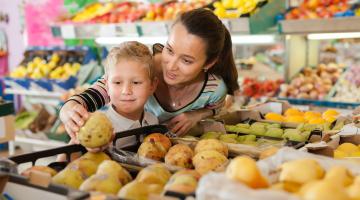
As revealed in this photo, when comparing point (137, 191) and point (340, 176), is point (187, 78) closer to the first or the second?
point (137, 191)

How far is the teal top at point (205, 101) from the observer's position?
251cm

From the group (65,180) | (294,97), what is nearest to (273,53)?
(294,97)

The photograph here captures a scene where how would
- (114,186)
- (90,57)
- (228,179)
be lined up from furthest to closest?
(90,57) → (114,186) → (228,179)

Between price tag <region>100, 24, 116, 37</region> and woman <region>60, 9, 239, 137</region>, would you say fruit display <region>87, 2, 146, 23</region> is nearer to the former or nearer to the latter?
price tag <region>100, 24, 116, 37</region>

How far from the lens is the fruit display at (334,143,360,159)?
182 cm

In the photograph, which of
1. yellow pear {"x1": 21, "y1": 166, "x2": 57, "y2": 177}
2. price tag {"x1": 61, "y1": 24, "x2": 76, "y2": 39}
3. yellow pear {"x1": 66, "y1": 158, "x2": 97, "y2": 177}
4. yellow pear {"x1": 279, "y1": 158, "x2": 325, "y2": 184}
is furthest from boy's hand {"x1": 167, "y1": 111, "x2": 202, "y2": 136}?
price tag {"x1": 61, "y1": 24, "x2": 76, "y2": 39}

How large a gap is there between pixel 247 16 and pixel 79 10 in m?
3.17

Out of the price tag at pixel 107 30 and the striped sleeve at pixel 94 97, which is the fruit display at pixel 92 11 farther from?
the striped sleeve at pixel 94 97

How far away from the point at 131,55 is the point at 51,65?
4.18 meters

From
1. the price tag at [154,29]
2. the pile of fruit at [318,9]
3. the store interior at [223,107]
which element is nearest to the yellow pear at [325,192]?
the store interior at [223,107]

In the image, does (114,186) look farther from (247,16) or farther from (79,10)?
(79,10)

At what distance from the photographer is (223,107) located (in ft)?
9.33

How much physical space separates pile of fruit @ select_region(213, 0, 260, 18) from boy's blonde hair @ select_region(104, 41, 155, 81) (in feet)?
7.69

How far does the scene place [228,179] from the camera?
3.72 ft
